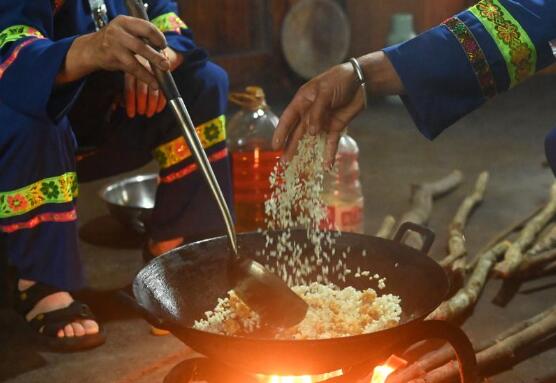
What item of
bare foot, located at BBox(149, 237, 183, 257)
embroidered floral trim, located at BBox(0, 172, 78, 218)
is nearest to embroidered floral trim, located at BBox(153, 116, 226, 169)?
bare foot, located at BBox(149, 237, 183, 257)

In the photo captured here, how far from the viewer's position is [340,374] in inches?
63.1

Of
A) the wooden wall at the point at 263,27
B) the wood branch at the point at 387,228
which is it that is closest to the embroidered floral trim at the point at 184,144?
the wood branch at the point at 387,228

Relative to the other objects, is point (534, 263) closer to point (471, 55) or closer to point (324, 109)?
point (471, 55)

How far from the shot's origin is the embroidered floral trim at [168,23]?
232 cm

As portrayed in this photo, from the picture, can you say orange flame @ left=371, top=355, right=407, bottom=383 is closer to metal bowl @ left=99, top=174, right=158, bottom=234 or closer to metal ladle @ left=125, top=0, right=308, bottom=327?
metal ladle @ left=125, top=0, right=308, bottom=327

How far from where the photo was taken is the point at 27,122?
1958mm

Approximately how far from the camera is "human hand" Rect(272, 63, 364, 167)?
1.51m

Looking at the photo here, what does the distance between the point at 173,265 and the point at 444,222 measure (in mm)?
1524

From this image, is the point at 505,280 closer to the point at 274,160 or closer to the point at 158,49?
the point at 274,160

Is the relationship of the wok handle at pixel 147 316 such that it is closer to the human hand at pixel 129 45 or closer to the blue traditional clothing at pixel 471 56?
the human hand at pixel 129 45

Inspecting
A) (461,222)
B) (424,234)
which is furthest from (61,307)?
(461,222)

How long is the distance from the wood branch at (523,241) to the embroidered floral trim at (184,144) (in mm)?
897

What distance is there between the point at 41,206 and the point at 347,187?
1.15 metres

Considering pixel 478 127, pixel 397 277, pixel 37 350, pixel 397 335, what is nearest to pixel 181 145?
pixel 37 350
